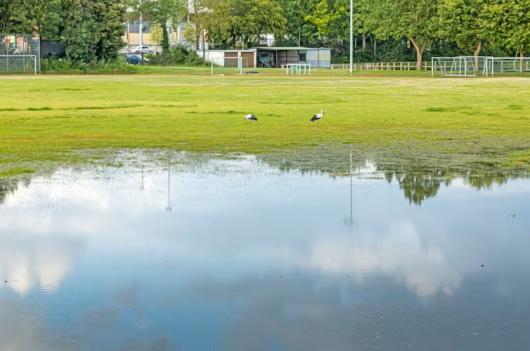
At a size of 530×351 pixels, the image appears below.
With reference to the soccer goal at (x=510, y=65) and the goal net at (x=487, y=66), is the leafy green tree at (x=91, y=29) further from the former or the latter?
the soccer goal at (x=510, y=65)

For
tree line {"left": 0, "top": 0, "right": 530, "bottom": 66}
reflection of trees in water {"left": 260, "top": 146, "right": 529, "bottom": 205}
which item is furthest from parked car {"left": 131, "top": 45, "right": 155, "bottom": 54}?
reflection of trees in water {"left": 260, "top": 146, "right": 529, "bottom": 205}

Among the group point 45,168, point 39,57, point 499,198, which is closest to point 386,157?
point 499,198

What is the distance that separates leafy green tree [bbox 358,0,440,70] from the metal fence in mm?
35264

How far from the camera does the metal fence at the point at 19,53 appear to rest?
8612 centimetres

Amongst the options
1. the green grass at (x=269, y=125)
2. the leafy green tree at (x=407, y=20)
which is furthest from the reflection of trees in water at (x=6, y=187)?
the leafy green tree at (x=407, y=20)

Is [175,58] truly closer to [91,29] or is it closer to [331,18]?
[331,18]

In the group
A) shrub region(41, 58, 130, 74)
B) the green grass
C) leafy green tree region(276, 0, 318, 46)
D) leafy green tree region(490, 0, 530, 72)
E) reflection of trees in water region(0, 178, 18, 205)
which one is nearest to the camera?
reflection of trees in water region(0, 178, 18, 205)

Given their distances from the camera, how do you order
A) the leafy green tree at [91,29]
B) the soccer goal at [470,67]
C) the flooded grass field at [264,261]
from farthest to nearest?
the leafy green tree at [91,29], the soccer goal at [470,67], the flooded grass field at [264,261]

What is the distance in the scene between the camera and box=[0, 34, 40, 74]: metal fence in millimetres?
86125

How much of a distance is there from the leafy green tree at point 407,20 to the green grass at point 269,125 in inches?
2295

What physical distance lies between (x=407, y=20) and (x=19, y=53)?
37.2 meters

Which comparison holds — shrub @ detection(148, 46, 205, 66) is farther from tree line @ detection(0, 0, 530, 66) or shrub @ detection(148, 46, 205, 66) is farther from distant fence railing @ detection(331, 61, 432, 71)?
distant fence railing @ detection(331, 61, 432, 71)

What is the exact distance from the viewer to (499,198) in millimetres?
14023

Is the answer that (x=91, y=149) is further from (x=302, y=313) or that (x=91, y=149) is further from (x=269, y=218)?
(x=302, y=313)
